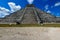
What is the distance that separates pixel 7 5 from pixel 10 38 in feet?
3.56

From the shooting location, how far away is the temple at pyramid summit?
11.2 feet

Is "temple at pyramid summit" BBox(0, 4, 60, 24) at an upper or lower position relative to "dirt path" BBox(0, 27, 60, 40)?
upper

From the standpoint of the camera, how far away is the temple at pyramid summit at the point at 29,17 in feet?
11.2

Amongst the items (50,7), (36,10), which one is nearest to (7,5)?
(36,10)

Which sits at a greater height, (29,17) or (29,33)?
(29,17)

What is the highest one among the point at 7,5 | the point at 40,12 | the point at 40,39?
the point at 7,5

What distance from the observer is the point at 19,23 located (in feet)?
11.2

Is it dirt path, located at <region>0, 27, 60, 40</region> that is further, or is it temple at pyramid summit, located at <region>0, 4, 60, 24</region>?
temple at pyramid summit, located at <region>0, 4, 60, 24</region>

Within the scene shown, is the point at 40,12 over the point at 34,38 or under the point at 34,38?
over

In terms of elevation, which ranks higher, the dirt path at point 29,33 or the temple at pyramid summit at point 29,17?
the temple at pyramid summit at point 29,17

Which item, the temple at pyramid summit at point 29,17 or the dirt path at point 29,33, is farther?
the temple at pyramid summit at point 29,17

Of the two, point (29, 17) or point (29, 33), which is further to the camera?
point (29, 17)

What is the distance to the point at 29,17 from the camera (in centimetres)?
346

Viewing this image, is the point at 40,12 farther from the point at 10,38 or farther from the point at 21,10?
the point at 10,38
